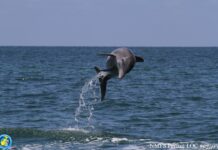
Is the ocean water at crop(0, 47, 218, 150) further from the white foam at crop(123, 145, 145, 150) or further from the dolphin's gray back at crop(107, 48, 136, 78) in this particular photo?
the dolphin's gray back at crop(107, 48, 136, 78)

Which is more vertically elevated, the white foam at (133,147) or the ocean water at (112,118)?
the ocean water at (112,118)

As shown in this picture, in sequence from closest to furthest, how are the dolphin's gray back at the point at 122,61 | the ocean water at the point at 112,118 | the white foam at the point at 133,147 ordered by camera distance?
the dolphin's gray back at the point at 122,61 → the white foam at the point at 133,147 → the ocean water at the point at 112,118

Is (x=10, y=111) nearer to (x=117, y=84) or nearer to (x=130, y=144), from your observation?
(x=130, y=144)

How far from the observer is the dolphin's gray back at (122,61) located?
16609mm

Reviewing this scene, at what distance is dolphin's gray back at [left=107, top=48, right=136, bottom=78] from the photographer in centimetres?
1661

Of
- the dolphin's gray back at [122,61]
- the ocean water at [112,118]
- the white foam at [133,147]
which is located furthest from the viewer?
the ocean water at [112,118]

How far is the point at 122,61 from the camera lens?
16656 mm

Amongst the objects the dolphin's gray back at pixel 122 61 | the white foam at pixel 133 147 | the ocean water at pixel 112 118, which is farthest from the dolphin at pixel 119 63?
the white foam at pixel 133 147

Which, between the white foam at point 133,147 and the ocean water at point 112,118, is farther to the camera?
the ocean water at point 112,118

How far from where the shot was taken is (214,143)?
31.7 m

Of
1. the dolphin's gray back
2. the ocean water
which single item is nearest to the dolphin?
the dolphin's gray back

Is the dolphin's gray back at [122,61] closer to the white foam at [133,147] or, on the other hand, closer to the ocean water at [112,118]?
the ocean water at [112,118]

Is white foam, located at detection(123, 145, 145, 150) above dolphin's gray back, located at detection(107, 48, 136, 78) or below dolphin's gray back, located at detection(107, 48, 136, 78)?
below

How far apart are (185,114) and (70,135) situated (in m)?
11.7
